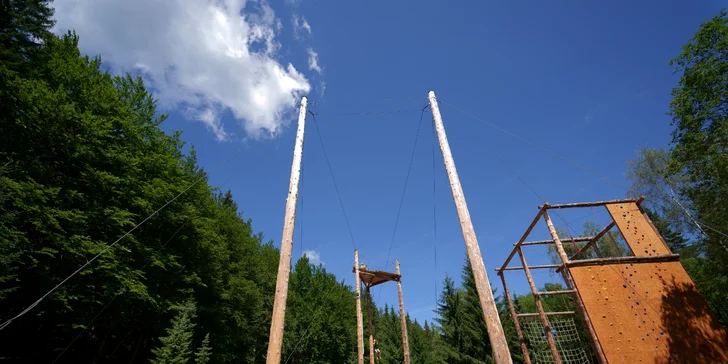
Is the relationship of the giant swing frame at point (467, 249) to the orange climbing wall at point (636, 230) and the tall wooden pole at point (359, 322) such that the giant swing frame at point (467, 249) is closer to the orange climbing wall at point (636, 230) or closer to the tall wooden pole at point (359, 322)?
the orange climbing wall at point (636, 230)

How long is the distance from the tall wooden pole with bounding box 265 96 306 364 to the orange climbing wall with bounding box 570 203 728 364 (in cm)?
736

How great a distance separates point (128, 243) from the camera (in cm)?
1364

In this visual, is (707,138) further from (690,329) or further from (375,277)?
(375,277)

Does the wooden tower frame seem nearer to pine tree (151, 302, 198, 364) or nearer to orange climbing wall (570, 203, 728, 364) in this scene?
pine tree (151, 302, 198, 364)

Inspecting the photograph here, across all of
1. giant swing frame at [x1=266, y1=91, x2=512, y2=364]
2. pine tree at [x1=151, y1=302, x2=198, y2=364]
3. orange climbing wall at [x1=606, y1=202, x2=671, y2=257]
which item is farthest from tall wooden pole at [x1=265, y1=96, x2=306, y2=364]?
pine tree at [x1=151, y1=302, x2=198, y2=364]

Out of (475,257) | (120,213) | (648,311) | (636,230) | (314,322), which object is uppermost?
(120,213)

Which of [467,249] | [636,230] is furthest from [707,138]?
[467,249]

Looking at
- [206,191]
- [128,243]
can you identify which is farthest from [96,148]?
[206,191]

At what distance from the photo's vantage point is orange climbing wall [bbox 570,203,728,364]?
6.54 metres

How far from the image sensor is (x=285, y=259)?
5.71 m

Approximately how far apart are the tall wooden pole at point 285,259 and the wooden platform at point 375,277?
10698 millimetres

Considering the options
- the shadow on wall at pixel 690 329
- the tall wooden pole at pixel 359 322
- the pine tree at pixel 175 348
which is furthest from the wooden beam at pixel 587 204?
the pine tree at pixel 175 348

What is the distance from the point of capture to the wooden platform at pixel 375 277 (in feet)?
54.4

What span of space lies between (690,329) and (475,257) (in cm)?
595
